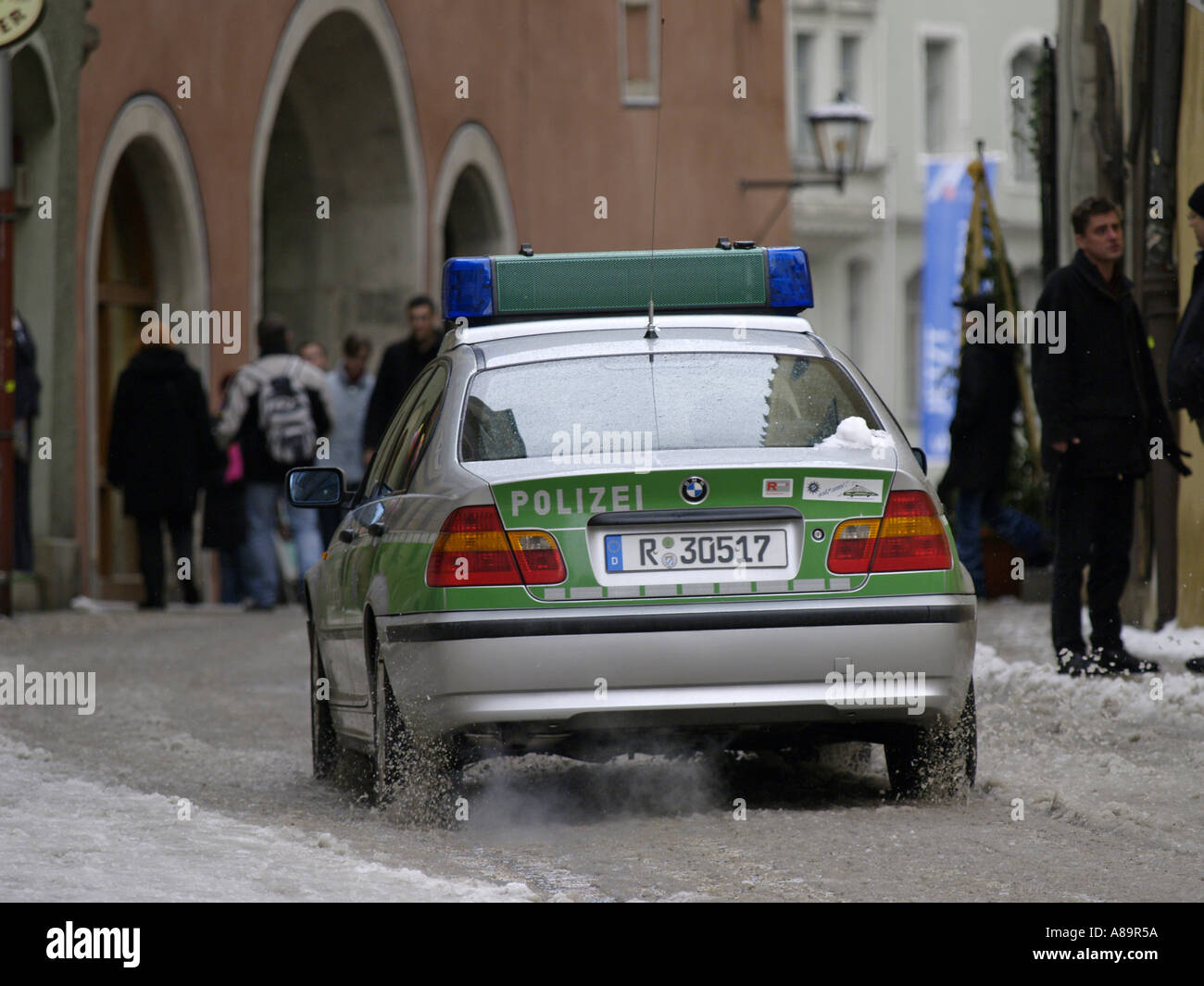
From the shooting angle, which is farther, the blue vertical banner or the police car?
the blue vertical banner

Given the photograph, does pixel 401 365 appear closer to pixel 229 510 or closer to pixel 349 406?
pixel 349 406

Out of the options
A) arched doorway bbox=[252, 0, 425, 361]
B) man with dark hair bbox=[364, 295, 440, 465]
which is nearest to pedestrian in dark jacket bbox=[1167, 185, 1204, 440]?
man with dark hair bbox=[364, 295, 440, 465]

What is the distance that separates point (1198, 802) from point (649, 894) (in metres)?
2.41

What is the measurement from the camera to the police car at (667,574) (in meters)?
7.00

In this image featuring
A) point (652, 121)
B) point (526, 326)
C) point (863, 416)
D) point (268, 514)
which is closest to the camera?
point (863, 416)

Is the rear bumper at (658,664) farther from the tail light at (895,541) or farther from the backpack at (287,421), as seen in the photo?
the backpack at (287,421)

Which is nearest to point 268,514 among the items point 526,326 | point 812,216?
point 526,326

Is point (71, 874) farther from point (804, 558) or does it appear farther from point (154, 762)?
point (154, 762)

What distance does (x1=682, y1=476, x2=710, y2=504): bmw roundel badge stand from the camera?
23.1ft

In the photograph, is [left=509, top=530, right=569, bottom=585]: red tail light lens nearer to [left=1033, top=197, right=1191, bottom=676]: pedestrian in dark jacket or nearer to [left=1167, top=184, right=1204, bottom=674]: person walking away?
[left=1167, top=184, right=1204, bottom=674]: person walking away

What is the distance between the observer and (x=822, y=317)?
5062cm

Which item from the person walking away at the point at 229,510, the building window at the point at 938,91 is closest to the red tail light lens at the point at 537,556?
the person walking away at the point at 229,510

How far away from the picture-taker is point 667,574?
7020mm

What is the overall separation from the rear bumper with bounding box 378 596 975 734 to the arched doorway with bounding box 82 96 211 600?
13.1 m
